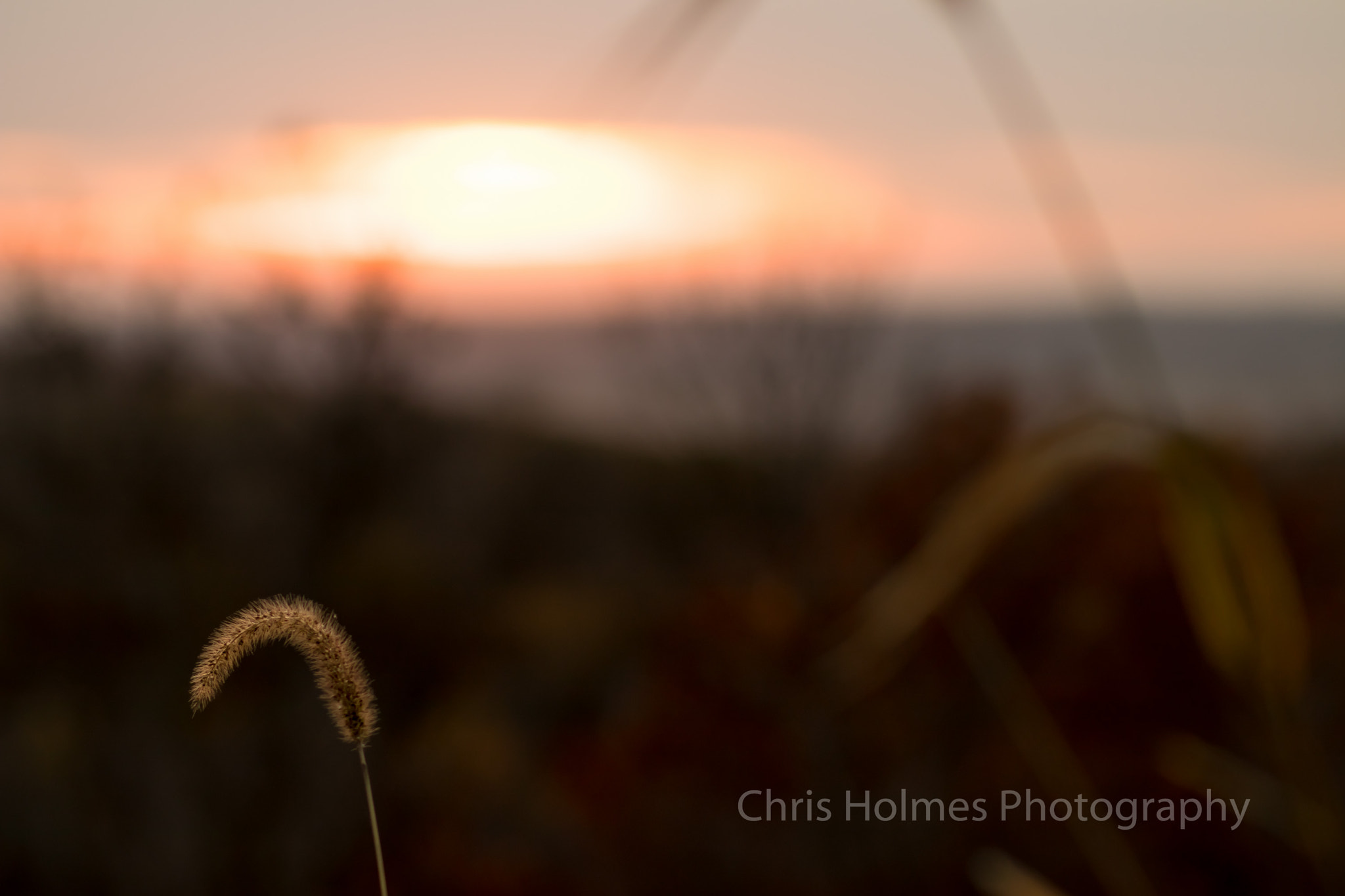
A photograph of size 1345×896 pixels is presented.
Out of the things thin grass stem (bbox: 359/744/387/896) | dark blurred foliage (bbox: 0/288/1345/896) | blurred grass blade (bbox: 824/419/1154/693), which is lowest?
dark blurred foliage (bbox: 0/288/1345/896)

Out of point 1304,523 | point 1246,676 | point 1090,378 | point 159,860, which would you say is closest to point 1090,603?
point 1304,523

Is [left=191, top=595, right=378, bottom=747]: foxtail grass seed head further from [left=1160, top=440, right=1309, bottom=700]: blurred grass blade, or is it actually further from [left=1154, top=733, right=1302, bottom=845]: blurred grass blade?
[left=1154, top=733, right=1302, bottom=845]: blurred grass blade

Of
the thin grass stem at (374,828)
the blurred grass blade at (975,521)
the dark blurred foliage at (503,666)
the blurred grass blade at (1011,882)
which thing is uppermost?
the blurred grass blade at (975,521)

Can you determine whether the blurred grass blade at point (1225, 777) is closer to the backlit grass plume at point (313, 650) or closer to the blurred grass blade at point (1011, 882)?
the blurred grass blade at point (1011, 882)

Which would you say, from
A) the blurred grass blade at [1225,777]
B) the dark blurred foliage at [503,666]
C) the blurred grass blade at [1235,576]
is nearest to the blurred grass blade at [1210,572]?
the blurred grass blade at [1235,576]

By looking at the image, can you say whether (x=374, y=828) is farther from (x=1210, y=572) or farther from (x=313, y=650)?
(x=1210, y=572)

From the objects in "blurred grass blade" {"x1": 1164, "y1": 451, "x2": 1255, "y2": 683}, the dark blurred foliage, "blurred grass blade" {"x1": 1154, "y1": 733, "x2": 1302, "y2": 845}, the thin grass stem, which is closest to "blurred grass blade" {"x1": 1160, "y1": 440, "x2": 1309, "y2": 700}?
"blurred grass blade" {"x1": 1164, "y1": 451, "x2": 1255, "y2": 683}

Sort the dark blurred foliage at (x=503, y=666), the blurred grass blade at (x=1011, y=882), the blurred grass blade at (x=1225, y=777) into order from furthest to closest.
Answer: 1. the dark blurred foliage at (x=503, y=666)
2. the blurred grass blade at (x=1225, y=777)
3. the blurred grass blade at (x=1011, y=882)
